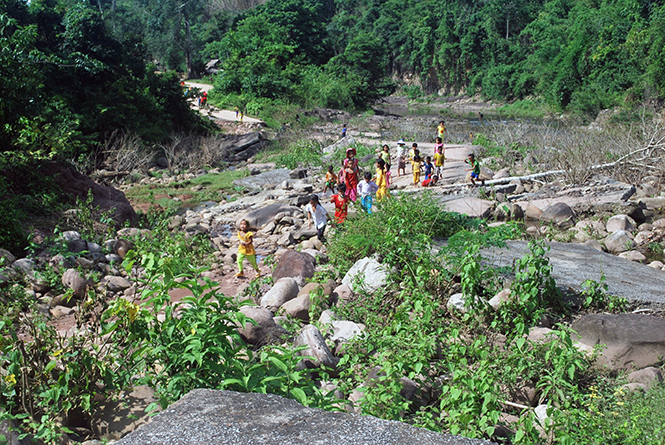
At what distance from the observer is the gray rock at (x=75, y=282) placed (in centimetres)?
692

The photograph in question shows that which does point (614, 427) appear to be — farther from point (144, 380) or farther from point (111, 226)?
point (111, 226)

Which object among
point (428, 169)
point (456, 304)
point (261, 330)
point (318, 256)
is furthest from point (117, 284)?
point (428, 169)

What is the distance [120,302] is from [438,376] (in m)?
2.69

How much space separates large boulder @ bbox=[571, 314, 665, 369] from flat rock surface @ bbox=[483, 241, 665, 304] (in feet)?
2.45

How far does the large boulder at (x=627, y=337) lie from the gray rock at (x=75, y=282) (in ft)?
19.7

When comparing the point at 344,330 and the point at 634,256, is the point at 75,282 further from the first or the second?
the point at 634,256

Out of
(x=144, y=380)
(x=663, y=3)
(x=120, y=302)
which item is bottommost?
(x=144, y=380)

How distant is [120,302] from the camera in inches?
129

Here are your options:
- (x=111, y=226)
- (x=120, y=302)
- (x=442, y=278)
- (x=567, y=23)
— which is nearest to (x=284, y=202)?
(x=111, y=226)

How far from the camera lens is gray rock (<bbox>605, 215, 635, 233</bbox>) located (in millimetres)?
9539

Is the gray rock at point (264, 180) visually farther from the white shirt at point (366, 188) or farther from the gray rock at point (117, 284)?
the gray rock at point (117, 284)

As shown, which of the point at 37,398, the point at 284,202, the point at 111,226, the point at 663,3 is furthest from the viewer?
the point at 663,3

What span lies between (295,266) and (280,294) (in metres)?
1.01

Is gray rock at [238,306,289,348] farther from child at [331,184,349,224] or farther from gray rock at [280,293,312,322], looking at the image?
child at [331,184,349,224]
